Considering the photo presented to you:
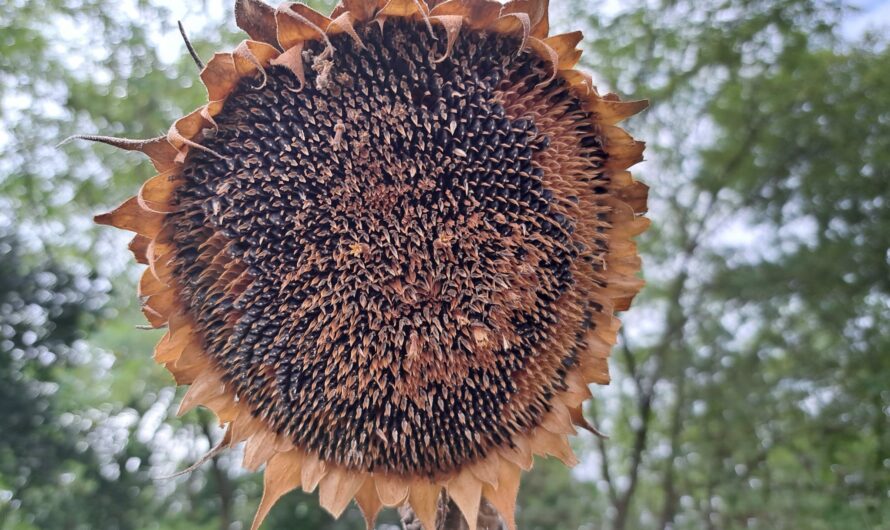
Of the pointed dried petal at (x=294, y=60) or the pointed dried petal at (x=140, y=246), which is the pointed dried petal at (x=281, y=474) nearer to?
the pointed dried petal at (x=140, y=246)

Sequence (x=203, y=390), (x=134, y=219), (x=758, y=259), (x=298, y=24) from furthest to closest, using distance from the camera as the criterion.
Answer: (x=758, y=259)
(x=203, y=390)
(x=134, y=219)
(x=298, y=24)

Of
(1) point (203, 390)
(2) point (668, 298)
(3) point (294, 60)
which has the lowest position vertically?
(2) point (668, 298)

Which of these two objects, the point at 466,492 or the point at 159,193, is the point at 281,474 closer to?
the point at 466,492

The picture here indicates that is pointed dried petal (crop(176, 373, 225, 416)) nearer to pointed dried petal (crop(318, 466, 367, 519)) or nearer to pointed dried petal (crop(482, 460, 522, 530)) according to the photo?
pointed dried petal (crop(318, 466, 367, 519))

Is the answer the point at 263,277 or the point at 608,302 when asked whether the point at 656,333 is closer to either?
the point at 608,302

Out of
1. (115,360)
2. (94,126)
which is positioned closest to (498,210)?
(115,360)

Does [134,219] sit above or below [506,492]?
above

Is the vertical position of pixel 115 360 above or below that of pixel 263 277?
below

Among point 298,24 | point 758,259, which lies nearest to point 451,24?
point 298,24
